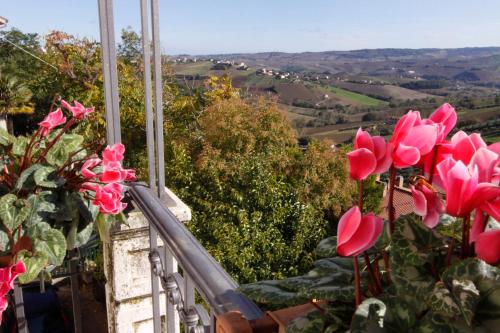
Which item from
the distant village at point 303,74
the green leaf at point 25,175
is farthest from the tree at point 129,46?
the green leaf at point 25,175

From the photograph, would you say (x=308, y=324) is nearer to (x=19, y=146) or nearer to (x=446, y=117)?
(x=446, y=117)

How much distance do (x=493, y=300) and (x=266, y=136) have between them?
976cm

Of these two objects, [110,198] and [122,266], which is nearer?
[110,198]

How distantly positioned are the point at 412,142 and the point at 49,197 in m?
1.10

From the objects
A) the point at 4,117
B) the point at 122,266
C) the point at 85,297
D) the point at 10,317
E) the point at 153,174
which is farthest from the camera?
the point at 4,117

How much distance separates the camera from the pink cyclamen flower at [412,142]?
446 mm

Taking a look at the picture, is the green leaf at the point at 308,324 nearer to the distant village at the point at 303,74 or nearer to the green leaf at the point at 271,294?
the green leaf at the point at 271,294

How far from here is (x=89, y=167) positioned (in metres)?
1.30

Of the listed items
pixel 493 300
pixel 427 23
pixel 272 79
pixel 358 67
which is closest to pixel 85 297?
pixel 493 300

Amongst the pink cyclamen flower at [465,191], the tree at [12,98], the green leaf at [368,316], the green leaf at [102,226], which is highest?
the pink cyclamen flower at [465,191]

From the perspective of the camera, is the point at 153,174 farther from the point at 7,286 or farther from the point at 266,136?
the point at 266,136

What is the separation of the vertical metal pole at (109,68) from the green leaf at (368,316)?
4.33 ft

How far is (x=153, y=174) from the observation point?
5.02ft

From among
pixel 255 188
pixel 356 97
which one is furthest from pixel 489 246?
pixel 356 97
